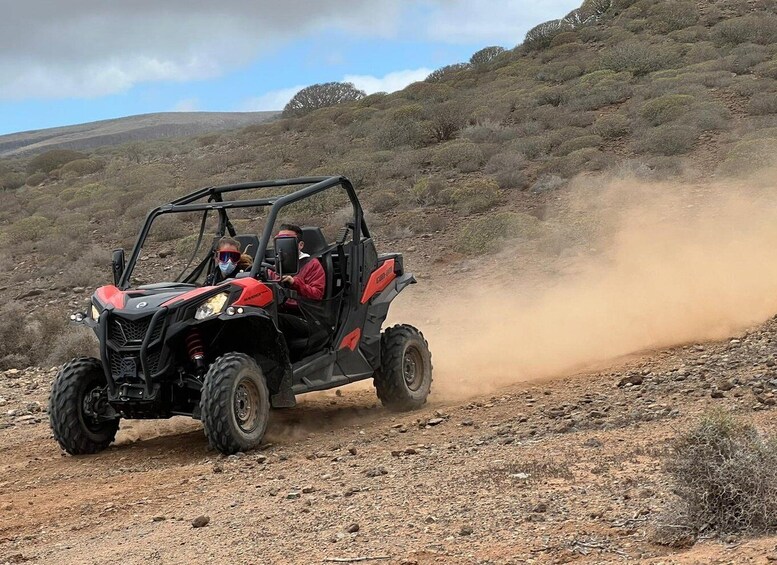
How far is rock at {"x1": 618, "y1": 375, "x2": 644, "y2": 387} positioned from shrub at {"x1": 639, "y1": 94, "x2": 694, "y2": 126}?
1797 centimetres

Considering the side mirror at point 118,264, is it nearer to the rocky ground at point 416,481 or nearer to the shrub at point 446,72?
the rocky ground at point 416,481

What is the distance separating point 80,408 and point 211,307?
1.44 m

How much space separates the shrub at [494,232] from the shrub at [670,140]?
16.7 feet

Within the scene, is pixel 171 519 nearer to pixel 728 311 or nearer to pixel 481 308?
pixel 728 311

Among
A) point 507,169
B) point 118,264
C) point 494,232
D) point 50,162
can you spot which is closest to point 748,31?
point 507,169

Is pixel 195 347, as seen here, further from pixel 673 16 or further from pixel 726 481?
pixel 673 16

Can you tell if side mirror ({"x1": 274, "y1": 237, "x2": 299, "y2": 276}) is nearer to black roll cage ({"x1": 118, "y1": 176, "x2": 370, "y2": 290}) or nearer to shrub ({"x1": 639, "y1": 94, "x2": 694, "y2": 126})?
black roll cage ({"x1": 118, "y1": 176, "x2": 370, "y2": 290})

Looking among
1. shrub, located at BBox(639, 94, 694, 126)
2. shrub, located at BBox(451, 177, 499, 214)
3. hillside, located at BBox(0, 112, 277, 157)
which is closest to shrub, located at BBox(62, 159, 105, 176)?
shrub, located at BBox(451, 177, 499, 214)

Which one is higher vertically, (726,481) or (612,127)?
(612,127)

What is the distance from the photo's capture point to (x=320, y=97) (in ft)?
164

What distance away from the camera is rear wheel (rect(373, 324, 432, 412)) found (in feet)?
31.1

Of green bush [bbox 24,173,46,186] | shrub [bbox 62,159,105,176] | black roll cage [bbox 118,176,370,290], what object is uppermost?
shrub [bbox 62,159,105,176]

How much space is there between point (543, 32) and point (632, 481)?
4167cm

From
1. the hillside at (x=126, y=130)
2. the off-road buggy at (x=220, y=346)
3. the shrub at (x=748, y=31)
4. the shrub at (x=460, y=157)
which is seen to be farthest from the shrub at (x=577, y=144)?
the hillside at (x=126, y=130)
